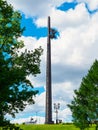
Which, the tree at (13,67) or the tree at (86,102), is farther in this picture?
the tree at (86,102)

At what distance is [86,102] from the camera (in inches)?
3127

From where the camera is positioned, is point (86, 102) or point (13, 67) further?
point (86, 102)

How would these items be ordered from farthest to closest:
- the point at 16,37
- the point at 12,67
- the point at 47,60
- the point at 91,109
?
the point at 47,60, the point at 91,109, the point at 16,37, the point at 12,67

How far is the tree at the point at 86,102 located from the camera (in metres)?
77.6

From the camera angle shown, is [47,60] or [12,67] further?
[47,60]

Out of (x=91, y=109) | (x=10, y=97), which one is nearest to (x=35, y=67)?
(x=10, y=97)

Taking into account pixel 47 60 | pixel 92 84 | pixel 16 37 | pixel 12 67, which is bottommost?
pixel 12 67

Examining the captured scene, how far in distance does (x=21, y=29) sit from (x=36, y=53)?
2761mm

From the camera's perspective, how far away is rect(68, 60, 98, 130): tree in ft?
255

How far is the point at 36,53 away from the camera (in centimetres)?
4212

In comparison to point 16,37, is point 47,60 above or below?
above

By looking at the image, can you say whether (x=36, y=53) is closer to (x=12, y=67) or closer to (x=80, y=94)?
(x=12, y=67)

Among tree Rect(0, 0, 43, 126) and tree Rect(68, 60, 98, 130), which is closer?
tree Rect(0, 0, 43, 126)

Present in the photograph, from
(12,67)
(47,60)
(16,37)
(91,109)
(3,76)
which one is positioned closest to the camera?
(3,76)
